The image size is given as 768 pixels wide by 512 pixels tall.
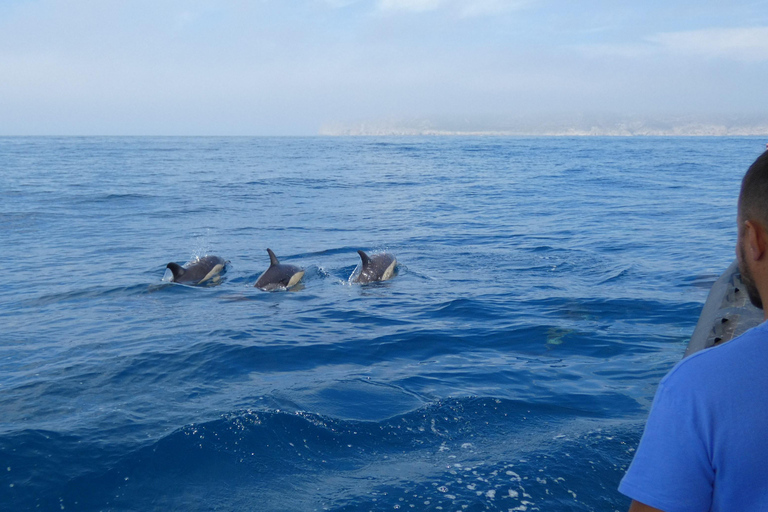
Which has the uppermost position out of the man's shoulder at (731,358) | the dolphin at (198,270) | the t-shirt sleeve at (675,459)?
the man's shoulder at (731,358)

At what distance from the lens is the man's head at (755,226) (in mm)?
2072

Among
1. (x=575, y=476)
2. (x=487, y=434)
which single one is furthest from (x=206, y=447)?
(x=575, y=476)

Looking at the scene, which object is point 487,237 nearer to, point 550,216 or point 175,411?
point 550,216

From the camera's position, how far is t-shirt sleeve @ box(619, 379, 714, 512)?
194 cm

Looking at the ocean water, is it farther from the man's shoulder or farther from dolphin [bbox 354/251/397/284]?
the man's shoulder

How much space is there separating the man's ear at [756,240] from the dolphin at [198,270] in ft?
43.0

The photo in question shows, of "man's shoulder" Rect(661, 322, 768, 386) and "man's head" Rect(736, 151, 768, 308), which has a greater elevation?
"man's head" Rect(736, 151, 768, 308)

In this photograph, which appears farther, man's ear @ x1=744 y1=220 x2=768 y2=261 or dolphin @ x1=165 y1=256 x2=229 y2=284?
dolphin @ x1=165 y1=256 x2=229 y2=284

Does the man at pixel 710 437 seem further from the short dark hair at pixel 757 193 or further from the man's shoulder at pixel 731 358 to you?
the short dark hair at pixel 757 193

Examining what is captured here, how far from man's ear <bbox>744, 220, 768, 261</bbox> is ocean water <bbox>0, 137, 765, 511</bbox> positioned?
143 inches

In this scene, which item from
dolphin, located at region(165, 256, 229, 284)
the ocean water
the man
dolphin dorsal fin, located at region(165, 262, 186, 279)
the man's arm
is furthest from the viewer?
dolphin, located at region(165, 256, 229, 284)

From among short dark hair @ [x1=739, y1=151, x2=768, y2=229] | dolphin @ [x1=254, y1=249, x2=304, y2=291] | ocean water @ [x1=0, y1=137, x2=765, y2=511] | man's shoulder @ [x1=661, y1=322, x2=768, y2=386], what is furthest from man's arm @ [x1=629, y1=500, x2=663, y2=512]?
dolphin @ [x1=254, y1=249, x2=304, y2=291]

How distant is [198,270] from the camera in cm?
1466

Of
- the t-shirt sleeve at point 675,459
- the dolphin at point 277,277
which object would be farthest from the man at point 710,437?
the dolphin at point 277,277
